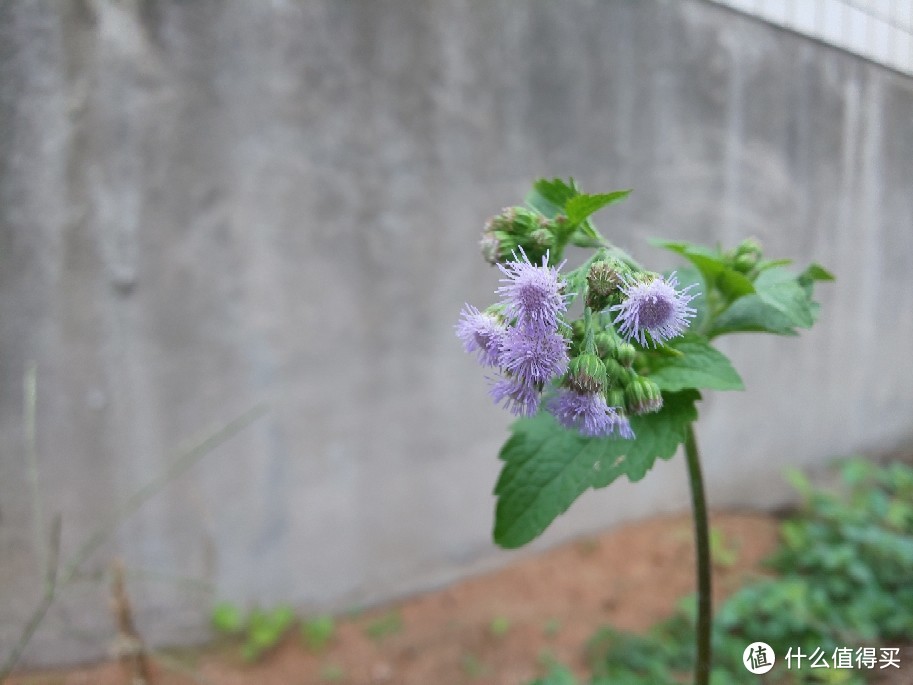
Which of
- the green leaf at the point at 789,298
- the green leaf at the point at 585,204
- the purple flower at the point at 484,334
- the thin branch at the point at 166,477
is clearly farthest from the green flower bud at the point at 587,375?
the thin branch at the point at 166,477

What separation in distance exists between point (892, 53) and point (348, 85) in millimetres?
4013

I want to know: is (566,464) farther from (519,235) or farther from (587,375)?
(519,235)

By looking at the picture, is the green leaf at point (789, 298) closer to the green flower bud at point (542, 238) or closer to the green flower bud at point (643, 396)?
the green flower bud at point (643, 396)

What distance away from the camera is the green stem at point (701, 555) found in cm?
109

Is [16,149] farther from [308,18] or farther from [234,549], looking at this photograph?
[234,549]

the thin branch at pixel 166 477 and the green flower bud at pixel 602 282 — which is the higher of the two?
the green flower bud at pixel 602 282

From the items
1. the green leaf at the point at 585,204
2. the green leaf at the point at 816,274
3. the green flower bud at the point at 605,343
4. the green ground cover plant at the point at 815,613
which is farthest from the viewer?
the green ground cover plant at the point at 815,613

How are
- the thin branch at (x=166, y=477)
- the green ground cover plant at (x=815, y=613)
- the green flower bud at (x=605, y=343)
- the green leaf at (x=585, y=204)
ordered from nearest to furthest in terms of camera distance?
the green leaf at (x=585, y=204), the green flower bud at (x=605, y=343), the green ground cover plant at (x=815, y=613), the thin branch at (x=166, y=477)

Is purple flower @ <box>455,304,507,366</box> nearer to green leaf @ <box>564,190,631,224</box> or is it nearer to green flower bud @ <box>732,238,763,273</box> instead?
green leaf @ <box>564,190,631,224</box>

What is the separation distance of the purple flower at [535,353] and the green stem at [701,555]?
312mm

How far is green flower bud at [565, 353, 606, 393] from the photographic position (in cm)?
96

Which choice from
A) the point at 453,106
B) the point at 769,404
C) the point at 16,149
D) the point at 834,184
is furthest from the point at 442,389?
the point at 834,184

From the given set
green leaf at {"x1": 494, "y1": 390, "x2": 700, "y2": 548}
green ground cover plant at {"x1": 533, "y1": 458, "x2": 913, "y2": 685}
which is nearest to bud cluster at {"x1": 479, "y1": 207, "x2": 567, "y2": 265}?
green leaf at {"x1": 494, "y1": 390, "x2": 700, "y2": 548}

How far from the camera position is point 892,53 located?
4219 millimetres
